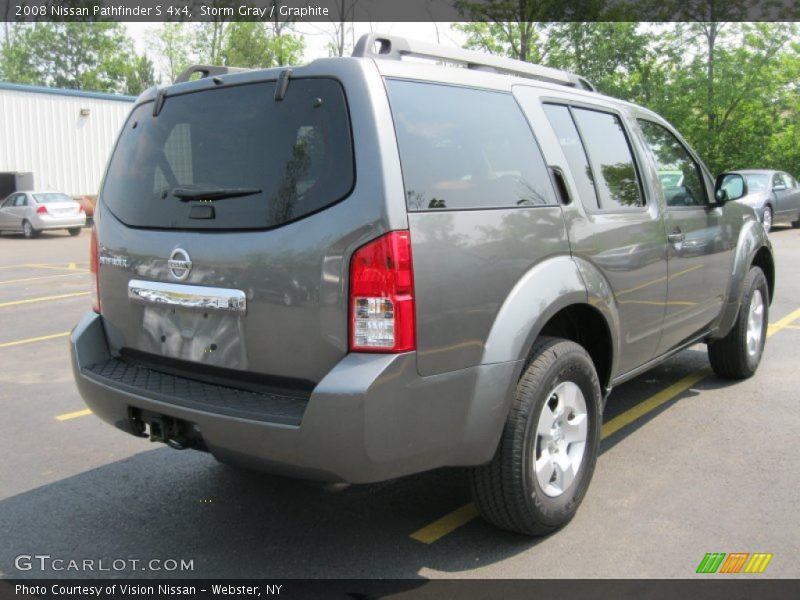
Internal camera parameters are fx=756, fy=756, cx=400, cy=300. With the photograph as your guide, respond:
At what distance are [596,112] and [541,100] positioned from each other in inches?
26.2

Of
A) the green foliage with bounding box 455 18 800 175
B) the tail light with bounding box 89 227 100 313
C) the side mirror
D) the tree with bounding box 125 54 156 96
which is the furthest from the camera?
the tree with bounding box 125 54 156 96

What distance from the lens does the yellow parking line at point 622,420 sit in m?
3.43

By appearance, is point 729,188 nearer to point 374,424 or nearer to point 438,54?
point 438,54

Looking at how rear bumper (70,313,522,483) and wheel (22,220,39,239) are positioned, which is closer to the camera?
rear bumper (70,313,522,483)

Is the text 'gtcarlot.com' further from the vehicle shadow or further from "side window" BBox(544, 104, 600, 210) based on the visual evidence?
"side window" BBox(544, 104, 600, 210)

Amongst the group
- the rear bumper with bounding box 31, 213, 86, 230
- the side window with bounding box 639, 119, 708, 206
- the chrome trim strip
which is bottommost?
the rear bumper with bounding box 31, 213, 86, 230

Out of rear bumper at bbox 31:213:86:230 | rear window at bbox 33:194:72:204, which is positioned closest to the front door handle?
rear bumper at bbox 31:213:86:230

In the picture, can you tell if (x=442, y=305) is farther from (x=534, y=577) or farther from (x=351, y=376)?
(x=534, y=577)

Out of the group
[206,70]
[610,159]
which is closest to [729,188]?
[610,159]

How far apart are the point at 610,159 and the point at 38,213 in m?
22.2

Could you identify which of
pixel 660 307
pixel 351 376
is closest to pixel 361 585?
pixel 351 376

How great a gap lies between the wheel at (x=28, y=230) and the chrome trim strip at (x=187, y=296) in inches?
876

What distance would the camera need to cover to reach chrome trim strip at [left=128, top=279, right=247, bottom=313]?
288 centimetres

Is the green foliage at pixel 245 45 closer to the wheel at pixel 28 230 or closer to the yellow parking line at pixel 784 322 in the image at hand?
the wheel at pixel 28 230
